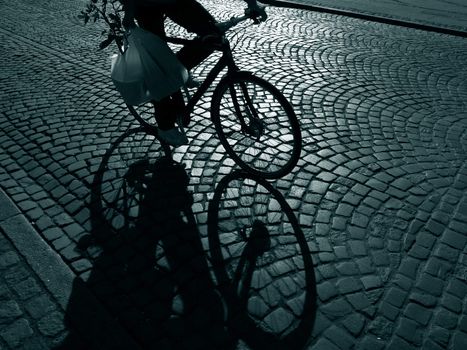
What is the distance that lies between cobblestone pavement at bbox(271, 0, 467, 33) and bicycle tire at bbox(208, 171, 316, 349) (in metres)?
7.47

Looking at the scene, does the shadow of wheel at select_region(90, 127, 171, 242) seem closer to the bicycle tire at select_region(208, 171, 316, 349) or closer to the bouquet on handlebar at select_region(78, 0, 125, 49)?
the bicycle tire at select_region(208, 171, 316, 349)

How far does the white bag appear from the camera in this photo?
10.5 feet

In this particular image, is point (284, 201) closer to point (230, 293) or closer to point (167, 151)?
point (230, 293)

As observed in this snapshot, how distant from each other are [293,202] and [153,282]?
4.67ft

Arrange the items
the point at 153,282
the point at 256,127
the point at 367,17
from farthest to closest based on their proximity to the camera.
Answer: the point at 367,17 → the point at 256,127 → the point at 153,282

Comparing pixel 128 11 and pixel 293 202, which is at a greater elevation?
pixel 128 11

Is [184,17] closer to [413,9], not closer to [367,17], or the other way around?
[367,17]

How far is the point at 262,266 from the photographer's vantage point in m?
2.81

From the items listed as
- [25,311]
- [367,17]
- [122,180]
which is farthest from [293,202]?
[367,17]

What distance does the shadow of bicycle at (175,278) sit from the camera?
2.38 metres

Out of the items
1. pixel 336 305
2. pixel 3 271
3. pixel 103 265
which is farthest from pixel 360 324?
pixel 3 271

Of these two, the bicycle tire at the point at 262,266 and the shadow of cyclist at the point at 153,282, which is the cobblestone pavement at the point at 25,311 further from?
the bicycle tire at the point at 262,266

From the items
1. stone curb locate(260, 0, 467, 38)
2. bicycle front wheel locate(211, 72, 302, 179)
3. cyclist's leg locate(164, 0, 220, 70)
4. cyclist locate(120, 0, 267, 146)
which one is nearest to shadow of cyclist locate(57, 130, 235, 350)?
bicycle front wheel locate(211, 72, 302, 179)

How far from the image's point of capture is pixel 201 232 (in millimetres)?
3127
